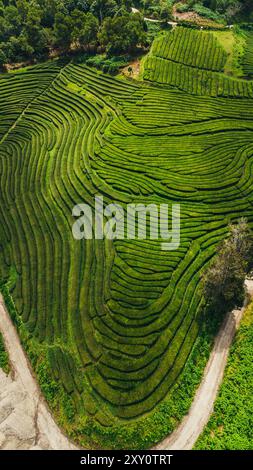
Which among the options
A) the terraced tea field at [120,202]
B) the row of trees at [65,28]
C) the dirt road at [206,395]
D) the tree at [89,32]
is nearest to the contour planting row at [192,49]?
the terraced tea field at [120,202]

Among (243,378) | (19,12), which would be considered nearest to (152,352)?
(243,378)

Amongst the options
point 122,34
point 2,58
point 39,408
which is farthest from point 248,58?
point 39,408

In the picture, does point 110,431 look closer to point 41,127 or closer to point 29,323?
point 29,323

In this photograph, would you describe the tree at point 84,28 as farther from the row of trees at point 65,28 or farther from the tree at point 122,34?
the tree at point 122,34

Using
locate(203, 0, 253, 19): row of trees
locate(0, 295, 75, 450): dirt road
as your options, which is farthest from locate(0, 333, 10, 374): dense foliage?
→ locate(203, 0, 253, 19): row of trees


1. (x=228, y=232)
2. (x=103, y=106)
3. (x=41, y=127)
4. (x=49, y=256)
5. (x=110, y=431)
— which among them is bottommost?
(x=110, y=431)

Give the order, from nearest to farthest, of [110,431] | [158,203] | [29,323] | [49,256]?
[110,431], [29,323], [49,256], [158,203]

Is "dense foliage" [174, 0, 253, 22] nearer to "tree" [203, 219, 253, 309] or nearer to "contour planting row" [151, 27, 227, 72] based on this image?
"contour planting row" [151, 27, 227, 72]
